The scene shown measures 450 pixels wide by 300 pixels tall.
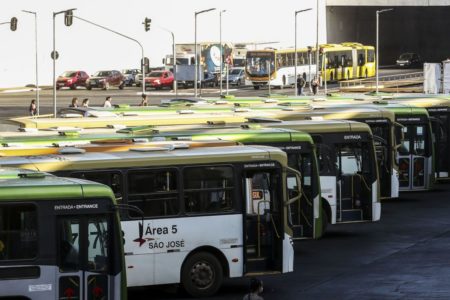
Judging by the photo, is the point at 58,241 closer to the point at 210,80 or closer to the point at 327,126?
the point at 327,126

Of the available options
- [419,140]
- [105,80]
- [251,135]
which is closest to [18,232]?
[251,135]

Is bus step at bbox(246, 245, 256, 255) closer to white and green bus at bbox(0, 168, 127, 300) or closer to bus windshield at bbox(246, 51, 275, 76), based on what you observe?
white and green bus at bbox(0, 168, 127, 300)

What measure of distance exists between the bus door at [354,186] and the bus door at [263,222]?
6.86 metres

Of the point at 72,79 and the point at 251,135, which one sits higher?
the point at 72,79

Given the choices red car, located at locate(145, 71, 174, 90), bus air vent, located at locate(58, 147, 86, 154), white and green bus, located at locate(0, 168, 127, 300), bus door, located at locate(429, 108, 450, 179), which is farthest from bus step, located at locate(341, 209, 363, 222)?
red car, located at locate(145, 71, 174, 90)

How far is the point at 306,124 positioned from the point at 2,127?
1775 cm

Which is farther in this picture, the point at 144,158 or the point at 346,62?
the point at 346,62

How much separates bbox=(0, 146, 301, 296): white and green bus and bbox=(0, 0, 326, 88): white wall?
75.8 meters

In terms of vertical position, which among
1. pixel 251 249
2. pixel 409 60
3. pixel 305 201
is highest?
pixel 409 60

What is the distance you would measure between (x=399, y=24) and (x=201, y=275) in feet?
338

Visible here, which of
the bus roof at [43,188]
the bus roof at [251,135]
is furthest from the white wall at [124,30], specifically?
the bus roof at [43,188]

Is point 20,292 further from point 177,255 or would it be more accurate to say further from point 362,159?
point 362,159

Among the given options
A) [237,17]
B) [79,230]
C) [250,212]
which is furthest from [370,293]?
[237,17]

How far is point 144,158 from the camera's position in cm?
2084
